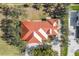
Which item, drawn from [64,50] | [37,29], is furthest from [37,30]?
[64,50]

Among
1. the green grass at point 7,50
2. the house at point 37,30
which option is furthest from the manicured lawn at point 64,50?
the green grass at point 7,50

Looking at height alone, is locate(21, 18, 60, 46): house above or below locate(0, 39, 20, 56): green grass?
above

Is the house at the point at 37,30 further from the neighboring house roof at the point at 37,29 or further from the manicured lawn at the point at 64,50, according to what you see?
the manicured lawn at the point at 64,50

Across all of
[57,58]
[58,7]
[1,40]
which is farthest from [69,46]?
[1,40]

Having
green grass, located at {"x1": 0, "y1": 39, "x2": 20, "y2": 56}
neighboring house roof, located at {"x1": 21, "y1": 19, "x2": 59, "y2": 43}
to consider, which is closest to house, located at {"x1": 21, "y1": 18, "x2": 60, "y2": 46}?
neighboring house roof, located at {"x1": 21, "y1": 19, "x2": 59, "y2": 43}

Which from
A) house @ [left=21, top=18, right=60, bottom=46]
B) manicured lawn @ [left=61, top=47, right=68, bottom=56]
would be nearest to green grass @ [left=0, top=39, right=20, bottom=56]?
house @ [left=21, top=18, right=60, bottom=46]

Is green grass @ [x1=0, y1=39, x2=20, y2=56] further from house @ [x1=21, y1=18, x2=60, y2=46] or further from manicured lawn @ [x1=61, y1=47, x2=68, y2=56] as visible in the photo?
manicured lawn @ [x1=61, y1=47, x2=68, y2=56]
